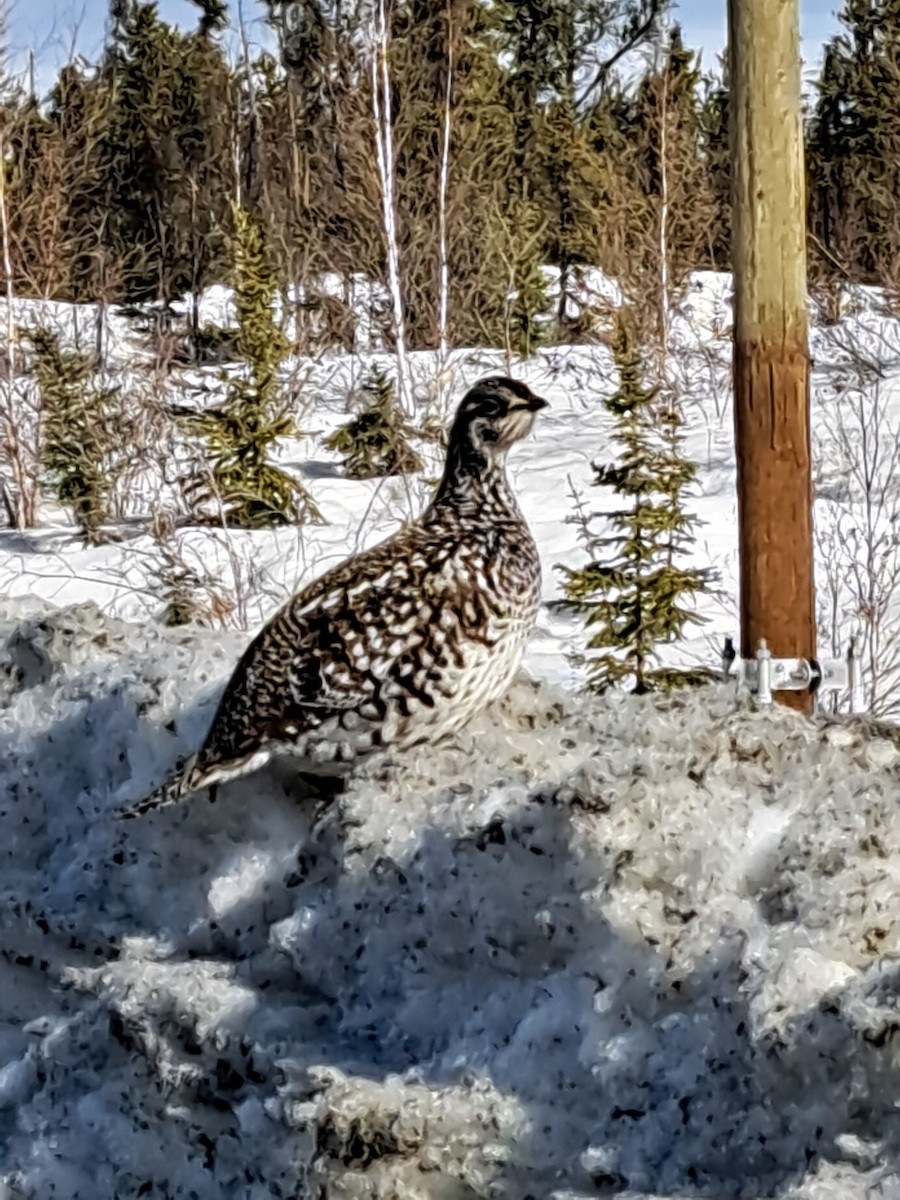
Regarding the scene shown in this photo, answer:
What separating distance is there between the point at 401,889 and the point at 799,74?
2.33m

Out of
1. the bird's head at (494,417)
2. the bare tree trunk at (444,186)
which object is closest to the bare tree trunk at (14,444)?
the bare tree trunk at (444,186)

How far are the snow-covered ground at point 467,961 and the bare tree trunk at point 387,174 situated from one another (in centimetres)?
1201

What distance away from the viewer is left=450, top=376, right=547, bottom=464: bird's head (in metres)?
4.18

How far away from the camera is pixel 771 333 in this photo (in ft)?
13.4

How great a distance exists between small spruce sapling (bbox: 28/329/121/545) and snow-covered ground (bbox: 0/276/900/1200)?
358 inches

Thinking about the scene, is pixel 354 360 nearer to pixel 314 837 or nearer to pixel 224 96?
pixel 224 96

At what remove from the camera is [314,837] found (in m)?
3.40

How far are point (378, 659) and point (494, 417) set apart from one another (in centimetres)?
88

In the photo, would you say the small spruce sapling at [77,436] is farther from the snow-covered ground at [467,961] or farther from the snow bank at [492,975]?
the snow bank at [492,975]

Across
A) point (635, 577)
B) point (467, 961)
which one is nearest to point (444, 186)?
point (635, 577)

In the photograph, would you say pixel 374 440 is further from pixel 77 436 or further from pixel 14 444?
pixel 14 444

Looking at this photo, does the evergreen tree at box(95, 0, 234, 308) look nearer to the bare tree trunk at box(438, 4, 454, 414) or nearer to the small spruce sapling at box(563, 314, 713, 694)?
the bare tree trunk at box(438, 4, 454, 414)

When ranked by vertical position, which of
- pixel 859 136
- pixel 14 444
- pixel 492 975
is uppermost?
pixel 859 136

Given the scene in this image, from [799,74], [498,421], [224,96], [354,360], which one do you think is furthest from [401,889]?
[224,96]
